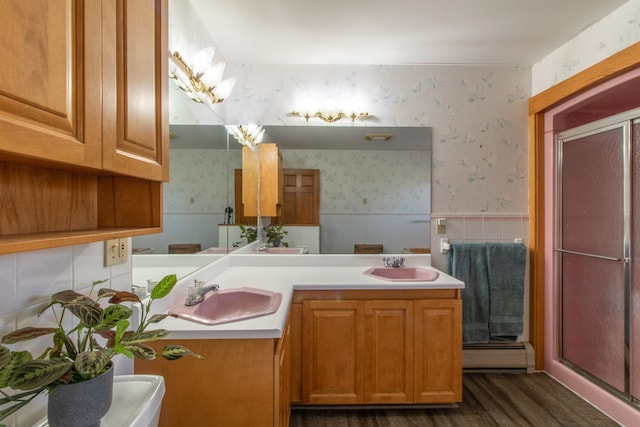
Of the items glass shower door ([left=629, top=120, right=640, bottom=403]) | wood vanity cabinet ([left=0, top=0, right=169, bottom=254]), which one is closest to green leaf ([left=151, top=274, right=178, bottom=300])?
wood vanity cabinet ([left=0, top=0, right=169, bottom=254])

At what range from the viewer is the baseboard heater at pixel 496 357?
2.36 metres

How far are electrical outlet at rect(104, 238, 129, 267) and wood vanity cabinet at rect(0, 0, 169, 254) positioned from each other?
10 cm

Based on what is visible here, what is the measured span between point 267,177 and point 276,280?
33.8 inches

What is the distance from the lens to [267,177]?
242 centimetres

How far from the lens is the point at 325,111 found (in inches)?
95.4

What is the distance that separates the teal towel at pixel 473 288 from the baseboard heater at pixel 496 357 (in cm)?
9

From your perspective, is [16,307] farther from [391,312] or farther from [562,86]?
[562,86]

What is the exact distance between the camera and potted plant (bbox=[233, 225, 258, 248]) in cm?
224

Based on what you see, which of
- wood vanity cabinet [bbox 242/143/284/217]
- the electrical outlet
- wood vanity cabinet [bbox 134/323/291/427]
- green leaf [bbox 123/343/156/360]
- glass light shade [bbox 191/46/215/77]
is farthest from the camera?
wood vanity cabinet [bbox 242/143/284/217]

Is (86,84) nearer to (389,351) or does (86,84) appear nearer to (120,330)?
(120,330)

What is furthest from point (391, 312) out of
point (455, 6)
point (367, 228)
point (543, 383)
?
point (455, 6)

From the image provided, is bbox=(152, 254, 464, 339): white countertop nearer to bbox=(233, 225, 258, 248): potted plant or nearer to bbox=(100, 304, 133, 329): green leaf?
bbox=(233, 225, 258, 248): potted plant

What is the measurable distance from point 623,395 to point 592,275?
28.4 inches

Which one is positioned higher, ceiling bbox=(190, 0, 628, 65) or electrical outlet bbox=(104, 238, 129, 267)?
ceiling bbox=(190, 0, 628, 65)
